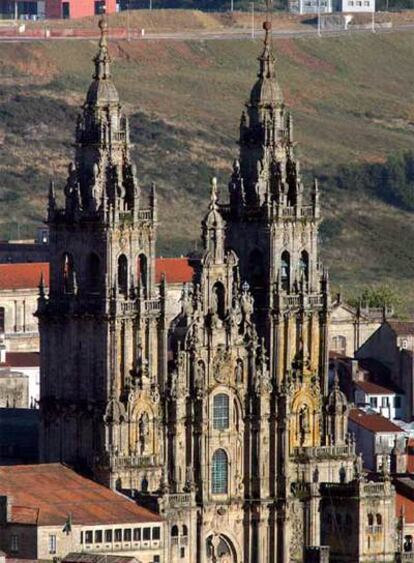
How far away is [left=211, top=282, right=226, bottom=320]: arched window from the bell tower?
10.6 feet

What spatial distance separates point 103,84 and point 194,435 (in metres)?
12.6

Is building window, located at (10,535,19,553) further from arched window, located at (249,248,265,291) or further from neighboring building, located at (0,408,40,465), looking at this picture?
arched window, located at (249,248,265,291)

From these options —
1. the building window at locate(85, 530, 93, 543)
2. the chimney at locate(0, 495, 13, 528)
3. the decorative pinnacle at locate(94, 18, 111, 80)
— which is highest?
the decorative pinnacle at locate(94, 18, 111, 80)

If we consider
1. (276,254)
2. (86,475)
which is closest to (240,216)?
(276,254)

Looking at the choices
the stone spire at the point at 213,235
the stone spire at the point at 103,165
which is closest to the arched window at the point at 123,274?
the stone spire at the point at 103,165

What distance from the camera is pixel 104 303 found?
571 ft

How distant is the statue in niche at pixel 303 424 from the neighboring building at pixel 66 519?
11.7 m

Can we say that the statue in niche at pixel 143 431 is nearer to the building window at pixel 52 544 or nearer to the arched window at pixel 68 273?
the arched window at pixel 68 273

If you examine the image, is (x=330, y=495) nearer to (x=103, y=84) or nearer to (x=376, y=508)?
(x=376, y=508)

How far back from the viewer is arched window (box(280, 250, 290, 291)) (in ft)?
593

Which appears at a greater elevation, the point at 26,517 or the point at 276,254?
the point at 276,254

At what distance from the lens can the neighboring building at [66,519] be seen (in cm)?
16375

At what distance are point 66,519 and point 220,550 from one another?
14.1 meters

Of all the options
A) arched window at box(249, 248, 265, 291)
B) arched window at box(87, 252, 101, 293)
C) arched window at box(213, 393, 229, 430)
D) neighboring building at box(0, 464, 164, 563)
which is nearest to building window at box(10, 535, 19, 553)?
neighboring building at box(0, 464, 164, 563)
